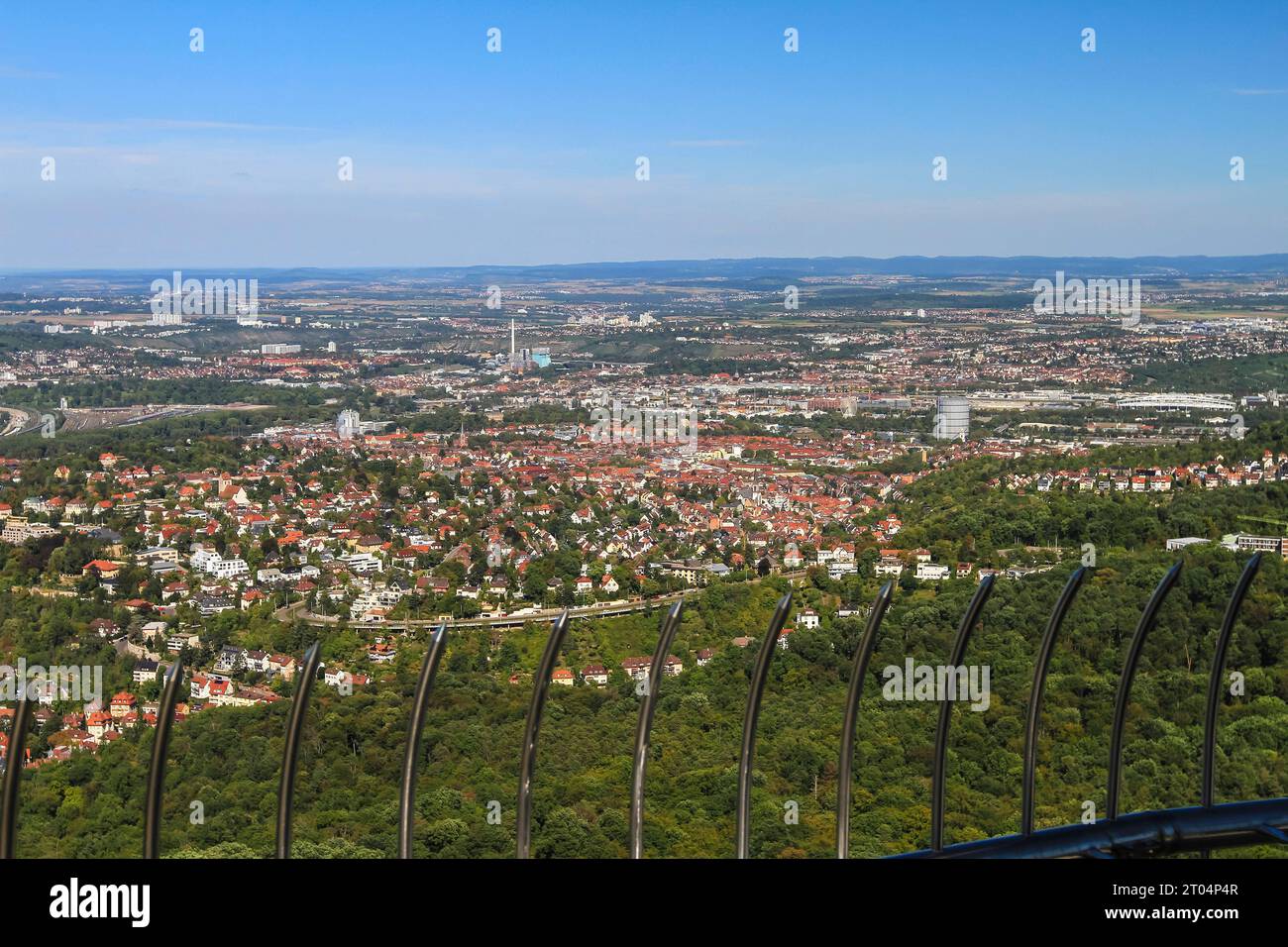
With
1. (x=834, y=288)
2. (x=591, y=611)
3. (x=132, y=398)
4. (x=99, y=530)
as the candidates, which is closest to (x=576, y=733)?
(x=591, y=611)

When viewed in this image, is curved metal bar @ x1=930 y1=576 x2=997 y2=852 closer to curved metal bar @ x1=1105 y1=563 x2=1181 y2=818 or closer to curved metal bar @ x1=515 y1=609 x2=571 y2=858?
curved metal bar @ x1=1105 y1=563 x2=1181 y2=818

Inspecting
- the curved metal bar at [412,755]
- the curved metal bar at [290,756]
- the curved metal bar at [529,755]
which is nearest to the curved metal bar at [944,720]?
the curved metal bar at [529,755]

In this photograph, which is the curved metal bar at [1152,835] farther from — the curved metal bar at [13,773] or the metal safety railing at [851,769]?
the curved metal bar at [13,773]

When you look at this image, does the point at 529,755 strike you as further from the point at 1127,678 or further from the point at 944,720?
the point at 1127,678

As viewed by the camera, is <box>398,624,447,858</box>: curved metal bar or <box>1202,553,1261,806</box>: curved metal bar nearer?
→ <box>398,624,447,858</box>: curved metal bar

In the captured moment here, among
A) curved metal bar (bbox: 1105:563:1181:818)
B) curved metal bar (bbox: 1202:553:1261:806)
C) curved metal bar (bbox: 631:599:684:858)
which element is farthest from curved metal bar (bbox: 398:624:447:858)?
curved metal bar (bbox: 1202:553:1261:806)

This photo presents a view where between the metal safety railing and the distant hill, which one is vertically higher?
the distant hill
